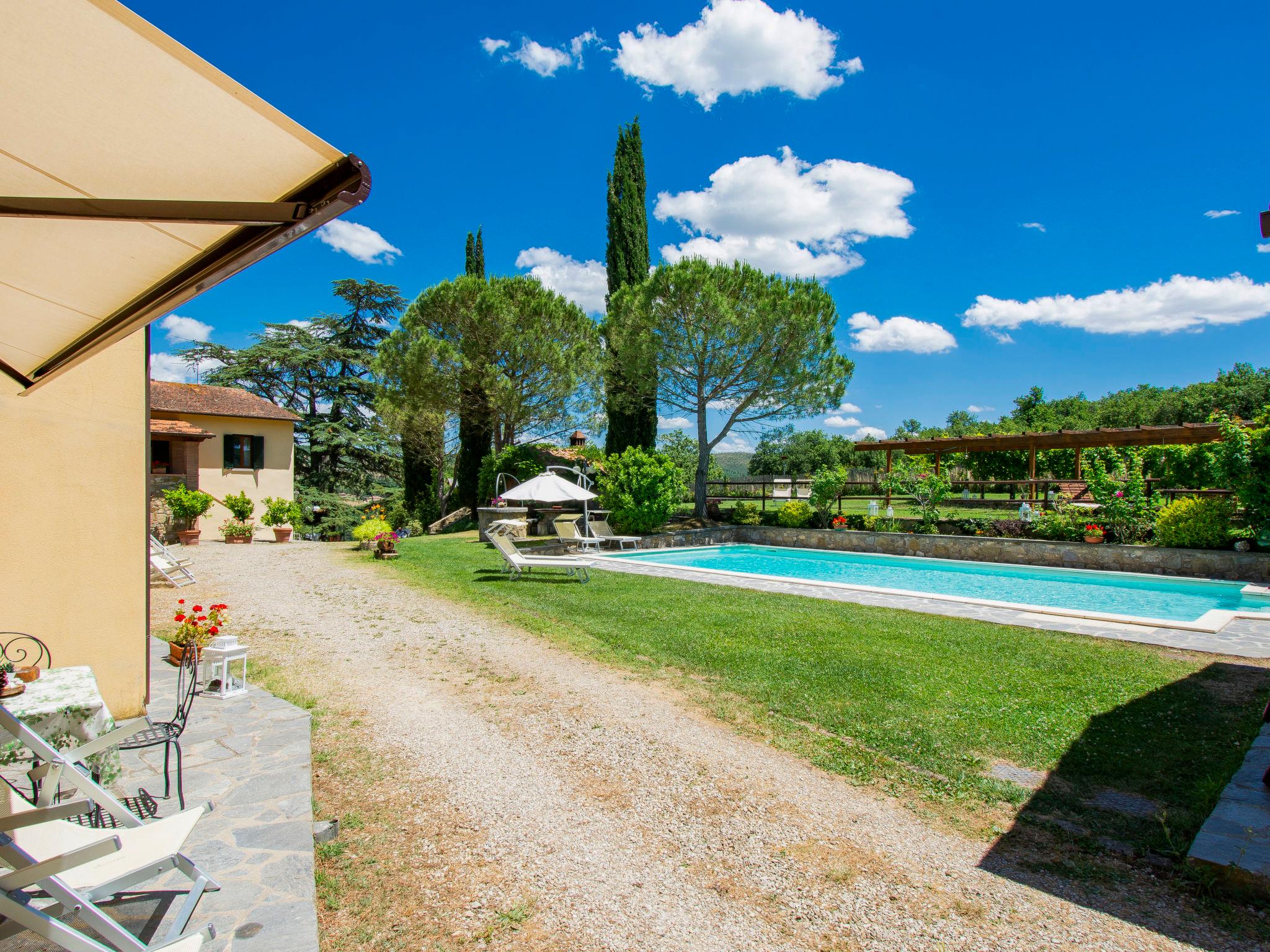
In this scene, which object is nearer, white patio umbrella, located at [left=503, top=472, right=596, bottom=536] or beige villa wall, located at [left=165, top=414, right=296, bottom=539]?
white patio umbrella, located at [left=503, top=472, right=596, bottom=536]

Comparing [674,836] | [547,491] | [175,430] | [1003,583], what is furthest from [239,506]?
[1003,583]

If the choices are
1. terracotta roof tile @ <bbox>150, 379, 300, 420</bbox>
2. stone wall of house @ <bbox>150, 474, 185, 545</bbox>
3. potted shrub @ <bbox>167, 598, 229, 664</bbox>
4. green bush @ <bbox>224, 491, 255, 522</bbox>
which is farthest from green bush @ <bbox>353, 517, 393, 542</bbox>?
potted shrub @ <bbox>167, 598, 229, 664</bbox>

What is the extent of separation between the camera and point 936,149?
2241 centimetres

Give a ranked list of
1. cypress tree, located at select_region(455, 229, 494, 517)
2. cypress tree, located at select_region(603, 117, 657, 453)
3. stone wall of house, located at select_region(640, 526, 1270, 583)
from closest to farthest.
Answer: stone wall of house, located at select_region(640, 526, 1270, 583)
cypress tree, located at select_region(603, 117, 657, 453)
cypress tree, located at select_region(455, 229, 494, 517)

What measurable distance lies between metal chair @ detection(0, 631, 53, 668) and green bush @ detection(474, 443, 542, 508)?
50.1 ft

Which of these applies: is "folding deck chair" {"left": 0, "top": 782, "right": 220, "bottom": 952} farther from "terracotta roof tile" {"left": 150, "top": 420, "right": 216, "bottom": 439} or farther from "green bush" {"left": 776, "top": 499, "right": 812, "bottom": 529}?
"terracotta roof tile" {"left": 150, "top": 420, "right": 216, "bottom": 439}

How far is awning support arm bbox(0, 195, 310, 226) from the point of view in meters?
1.41

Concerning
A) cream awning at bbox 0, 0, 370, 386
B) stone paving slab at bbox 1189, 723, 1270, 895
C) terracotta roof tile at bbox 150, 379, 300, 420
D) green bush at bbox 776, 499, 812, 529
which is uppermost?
terracotta roof tile at bbox 150, 379, 300, 420

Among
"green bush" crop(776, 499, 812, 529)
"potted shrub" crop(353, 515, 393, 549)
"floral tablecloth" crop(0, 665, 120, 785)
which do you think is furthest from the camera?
"green bush" crop(776, 499, 812, 529)

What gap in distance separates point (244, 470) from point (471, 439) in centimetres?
731

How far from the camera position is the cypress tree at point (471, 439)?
21.7 m

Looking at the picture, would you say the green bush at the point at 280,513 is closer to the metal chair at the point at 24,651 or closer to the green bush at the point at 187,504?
the green bush at the point at 187,504

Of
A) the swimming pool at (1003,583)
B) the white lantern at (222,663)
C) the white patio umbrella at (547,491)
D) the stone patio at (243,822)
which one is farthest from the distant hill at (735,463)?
the stone patio at (243,822)

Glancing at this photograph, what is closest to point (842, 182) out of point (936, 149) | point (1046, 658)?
point (936, 149)
